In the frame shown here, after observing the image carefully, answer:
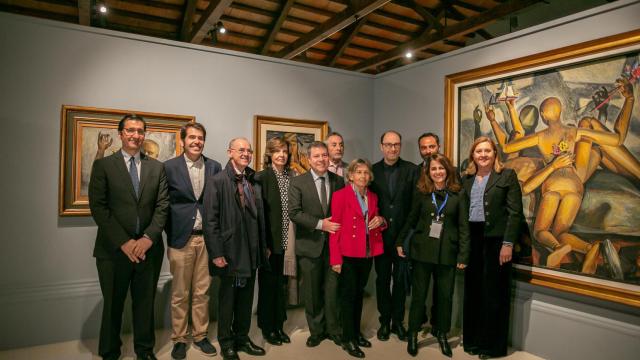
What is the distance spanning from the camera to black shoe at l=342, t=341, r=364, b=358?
9.97 feet

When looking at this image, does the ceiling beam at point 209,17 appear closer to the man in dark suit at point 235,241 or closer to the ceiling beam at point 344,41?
the man in dark suit at point 235,241

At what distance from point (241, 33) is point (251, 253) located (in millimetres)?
4294

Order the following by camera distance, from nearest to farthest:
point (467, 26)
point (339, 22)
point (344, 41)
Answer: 1. point (339, 22)
2. point (467, 26)
3. point (344, 41)

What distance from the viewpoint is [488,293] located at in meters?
3.05

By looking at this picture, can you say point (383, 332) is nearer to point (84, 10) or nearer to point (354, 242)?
point (354, 242)

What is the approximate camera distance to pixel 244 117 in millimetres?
4074

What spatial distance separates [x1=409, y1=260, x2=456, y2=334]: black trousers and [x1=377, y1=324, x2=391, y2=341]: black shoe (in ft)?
1.03

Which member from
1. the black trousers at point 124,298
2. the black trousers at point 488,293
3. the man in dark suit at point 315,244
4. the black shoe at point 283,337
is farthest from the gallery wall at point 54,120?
the black trousers at point 488,293

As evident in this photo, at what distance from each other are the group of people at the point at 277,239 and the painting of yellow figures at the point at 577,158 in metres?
0.33

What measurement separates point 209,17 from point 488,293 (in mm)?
3958

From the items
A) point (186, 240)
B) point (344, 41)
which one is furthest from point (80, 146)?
point (344, 41)

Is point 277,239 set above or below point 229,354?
above

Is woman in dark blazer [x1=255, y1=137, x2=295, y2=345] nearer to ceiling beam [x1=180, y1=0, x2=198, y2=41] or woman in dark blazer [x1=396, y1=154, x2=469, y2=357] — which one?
woman in dark blazer [x1=396, y1=154, x2=469, y2=357]

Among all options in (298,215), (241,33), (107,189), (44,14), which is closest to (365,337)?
(298,215)
